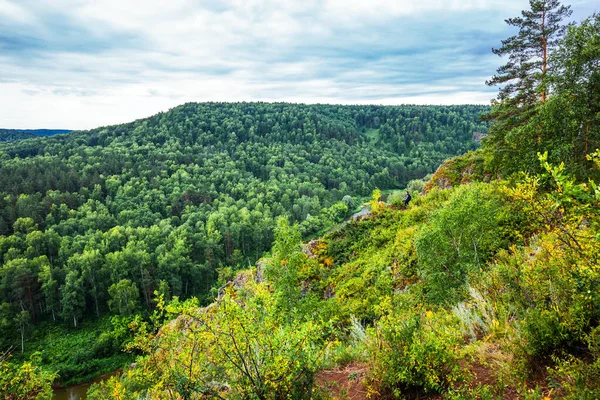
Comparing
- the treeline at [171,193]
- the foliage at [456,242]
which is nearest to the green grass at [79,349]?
the treeline at [171,193]

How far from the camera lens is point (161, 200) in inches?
3740

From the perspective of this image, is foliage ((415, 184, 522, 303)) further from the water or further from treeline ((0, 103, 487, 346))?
the water

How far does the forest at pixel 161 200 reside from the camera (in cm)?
5169

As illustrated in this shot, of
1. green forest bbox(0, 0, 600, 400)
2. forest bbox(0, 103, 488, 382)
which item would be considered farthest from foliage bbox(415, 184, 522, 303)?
forest bbox(0, 103, 488, 382)

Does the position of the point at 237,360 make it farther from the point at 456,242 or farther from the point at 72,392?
the point at 72,392

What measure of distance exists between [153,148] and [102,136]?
34916 mm

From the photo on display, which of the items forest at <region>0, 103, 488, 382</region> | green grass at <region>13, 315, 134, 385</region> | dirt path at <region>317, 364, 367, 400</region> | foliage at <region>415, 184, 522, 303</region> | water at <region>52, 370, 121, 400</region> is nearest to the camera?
dirt path at <region>317, 364, 367, 400</region>

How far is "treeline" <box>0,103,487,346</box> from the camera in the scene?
181ft

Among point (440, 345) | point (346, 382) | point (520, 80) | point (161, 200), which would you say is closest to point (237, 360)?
point (346, 382)

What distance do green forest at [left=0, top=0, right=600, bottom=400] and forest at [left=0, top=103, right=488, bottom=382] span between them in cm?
58

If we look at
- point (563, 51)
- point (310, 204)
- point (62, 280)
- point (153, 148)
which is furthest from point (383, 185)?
point (563, 51)

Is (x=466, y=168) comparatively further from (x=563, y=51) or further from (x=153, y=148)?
(x=153, y=148)

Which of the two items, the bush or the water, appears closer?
the bush

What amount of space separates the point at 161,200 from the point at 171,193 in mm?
5473
